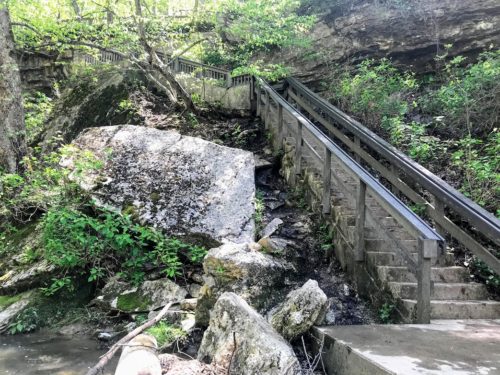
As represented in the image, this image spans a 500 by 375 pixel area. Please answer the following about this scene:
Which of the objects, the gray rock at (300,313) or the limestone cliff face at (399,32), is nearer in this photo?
the gray rock at (300,313)

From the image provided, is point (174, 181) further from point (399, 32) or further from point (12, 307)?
point (399, 32)

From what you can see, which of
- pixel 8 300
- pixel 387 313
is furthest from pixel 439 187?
pixel 8 300

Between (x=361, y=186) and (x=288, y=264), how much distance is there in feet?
4.04

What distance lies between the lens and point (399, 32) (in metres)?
9.36

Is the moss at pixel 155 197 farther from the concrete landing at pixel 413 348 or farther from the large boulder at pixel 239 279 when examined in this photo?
the concrete landing at pixel 413 348

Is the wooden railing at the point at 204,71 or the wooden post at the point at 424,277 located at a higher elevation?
the wooden railing at the point at 204,71

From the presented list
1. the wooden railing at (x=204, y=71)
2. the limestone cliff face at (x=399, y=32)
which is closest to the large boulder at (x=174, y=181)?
the wooden railing at (x=204, y=71)

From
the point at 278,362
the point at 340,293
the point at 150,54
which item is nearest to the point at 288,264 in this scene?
the point at 340,293

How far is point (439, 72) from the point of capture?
893cm

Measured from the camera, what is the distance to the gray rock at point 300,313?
335 cm

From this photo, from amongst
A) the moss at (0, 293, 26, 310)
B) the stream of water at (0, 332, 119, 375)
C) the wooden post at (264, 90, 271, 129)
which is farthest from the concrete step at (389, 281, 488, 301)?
the wooden post at (264, 90, 271, 129)

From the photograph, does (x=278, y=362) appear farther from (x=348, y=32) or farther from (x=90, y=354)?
(x=348, y=32)

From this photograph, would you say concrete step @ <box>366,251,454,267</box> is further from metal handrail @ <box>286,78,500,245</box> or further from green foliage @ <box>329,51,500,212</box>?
green foliage @ <box>329,51,500,212</box>

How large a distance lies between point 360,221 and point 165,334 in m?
2.37
